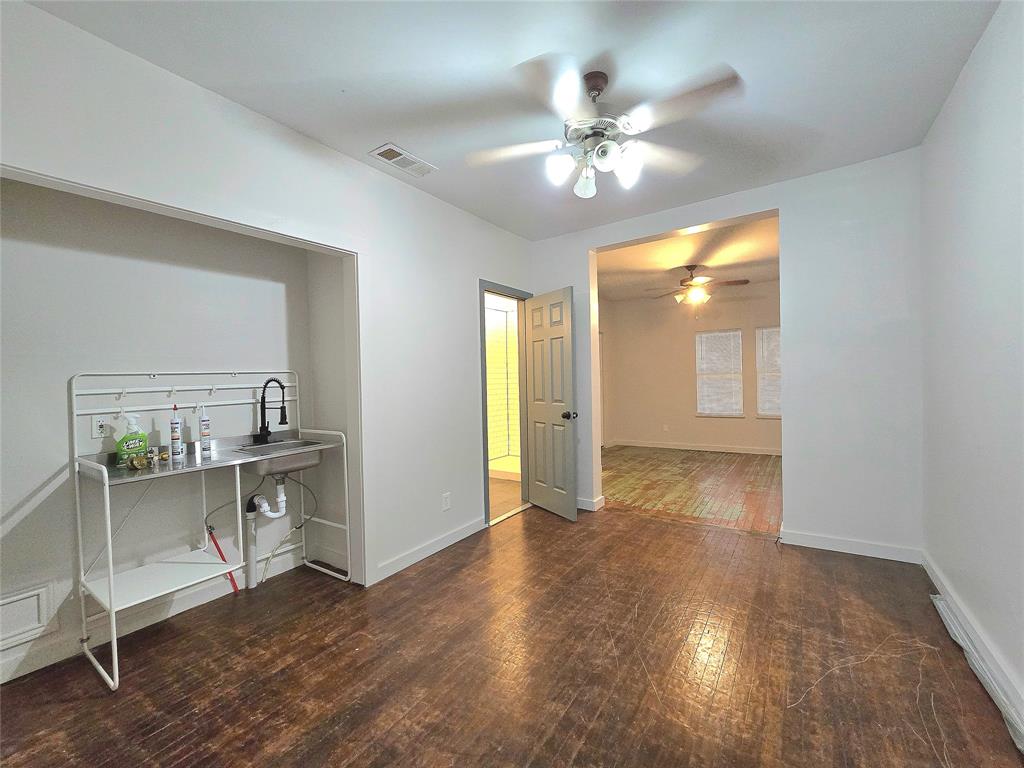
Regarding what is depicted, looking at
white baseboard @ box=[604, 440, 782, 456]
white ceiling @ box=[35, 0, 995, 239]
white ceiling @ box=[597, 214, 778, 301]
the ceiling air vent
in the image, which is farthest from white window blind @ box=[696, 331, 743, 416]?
the ceiling air vent

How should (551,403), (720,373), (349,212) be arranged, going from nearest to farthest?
(349,212)
(551,403)
(720,373)

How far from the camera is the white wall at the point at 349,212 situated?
1.73 m

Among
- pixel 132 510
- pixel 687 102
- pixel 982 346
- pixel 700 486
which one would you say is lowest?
pixel 700 486

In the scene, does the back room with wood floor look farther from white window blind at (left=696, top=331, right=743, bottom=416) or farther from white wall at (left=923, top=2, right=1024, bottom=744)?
white wall at (left=923, top=2, right=1024, bottom=744)

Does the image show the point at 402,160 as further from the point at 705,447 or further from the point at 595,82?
the point at 705,447

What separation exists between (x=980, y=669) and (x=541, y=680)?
6.07ft

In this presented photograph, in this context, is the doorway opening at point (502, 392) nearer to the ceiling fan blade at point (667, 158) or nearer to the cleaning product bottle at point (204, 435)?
the ceiling fan blade at point (667, 158)

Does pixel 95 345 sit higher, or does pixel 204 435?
pixel 95 345

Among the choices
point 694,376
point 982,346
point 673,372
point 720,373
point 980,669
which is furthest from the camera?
point 673,372

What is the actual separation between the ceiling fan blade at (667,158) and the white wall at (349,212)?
157cm

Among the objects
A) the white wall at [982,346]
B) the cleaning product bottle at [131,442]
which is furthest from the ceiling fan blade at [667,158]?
the cleaning product bottle at [131,442]

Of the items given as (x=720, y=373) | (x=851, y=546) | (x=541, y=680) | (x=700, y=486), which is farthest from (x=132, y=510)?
(x=720, y=373)

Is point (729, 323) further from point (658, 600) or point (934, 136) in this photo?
point (658, 600)

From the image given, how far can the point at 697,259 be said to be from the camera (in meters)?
5.70
